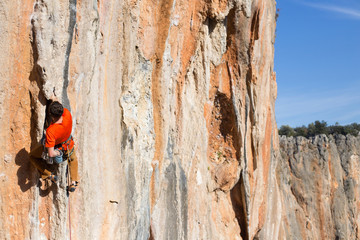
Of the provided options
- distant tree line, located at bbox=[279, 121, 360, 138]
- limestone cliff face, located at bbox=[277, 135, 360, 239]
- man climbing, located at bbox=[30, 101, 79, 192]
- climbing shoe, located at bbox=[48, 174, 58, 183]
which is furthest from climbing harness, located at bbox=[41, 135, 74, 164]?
distant tree line, located at bbox=[279, 121, 360, 138]

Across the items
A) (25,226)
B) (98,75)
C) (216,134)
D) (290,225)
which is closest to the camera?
(25,226)

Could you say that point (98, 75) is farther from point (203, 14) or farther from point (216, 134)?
point (216, 134)

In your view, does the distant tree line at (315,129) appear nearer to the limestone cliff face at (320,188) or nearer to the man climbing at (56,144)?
the limestone cliff face at (320,188)

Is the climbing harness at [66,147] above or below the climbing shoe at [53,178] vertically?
above

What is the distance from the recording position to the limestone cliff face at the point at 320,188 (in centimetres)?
→ 2073

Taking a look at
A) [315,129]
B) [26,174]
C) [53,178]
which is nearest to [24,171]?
[26,174]

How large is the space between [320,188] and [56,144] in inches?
751

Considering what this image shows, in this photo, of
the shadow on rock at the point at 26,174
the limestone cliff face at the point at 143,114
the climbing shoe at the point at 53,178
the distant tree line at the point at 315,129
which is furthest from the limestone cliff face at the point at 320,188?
the distant tree line at the point at 315,129

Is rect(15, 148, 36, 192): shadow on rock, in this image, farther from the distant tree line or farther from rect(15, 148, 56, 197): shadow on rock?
the distant tree line

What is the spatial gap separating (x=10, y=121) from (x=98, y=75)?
4.85 ft

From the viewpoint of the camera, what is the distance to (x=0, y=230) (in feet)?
15.5

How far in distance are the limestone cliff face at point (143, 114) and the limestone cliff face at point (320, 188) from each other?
30.8 ft

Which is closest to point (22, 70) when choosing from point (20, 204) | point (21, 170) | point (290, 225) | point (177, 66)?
point (21, 170)

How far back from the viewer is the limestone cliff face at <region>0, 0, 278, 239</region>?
490cm
